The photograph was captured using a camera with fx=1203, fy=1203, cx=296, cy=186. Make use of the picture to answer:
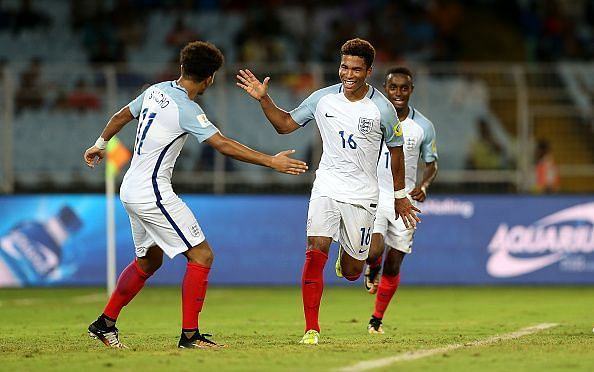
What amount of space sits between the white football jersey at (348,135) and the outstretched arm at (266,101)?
0.30 ft

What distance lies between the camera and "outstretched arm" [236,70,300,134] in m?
10.3

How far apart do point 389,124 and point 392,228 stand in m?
2.34

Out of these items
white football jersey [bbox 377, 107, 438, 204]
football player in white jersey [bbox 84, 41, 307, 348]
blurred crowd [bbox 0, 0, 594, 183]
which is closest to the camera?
football player in white jersey [bbox 84, 41, 307, 348]

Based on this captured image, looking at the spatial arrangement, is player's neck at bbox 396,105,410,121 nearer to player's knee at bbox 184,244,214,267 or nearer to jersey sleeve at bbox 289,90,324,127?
jersey sleeve at bbox 289,90,324,127

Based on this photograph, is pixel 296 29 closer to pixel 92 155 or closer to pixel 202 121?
pixel 92 155

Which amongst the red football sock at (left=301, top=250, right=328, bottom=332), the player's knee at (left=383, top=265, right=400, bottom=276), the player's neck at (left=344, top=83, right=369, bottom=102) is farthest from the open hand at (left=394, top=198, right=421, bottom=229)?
the player's knee at (left=383, top=265, right=400, bottom=276)

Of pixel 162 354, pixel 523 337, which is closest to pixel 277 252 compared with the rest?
pixel 523 337

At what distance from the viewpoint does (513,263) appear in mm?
19891

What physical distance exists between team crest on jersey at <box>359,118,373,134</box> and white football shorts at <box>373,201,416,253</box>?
2234 mm

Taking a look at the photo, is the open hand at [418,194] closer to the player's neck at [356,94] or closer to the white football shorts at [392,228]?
the white football shorts at [392,228]

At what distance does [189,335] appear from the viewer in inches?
382

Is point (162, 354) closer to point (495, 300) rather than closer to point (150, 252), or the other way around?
point (150, 252)

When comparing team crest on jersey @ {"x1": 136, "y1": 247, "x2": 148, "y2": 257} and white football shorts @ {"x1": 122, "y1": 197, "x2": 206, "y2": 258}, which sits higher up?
white football shorts @ {"x1": 122, "y1": 197, "x2": 206, "y2": 258}

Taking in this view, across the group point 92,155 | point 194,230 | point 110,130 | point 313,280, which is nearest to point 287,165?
point 194,230
